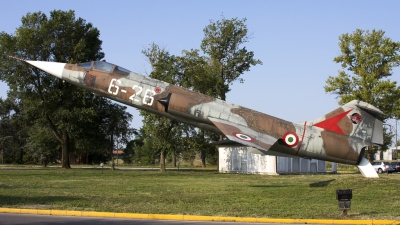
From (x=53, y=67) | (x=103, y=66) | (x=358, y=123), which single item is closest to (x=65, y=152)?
(x=53, y=67)

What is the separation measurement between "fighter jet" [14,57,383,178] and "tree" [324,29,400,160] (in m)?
23.2

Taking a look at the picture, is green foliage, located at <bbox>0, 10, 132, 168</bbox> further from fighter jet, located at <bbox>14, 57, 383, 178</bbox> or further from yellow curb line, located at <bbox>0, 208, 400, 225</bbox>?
yellow curb line, located at <bbox>0, 208, 400, 225</bbox>

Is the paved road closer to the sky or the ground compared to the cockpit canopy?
closer to the ground

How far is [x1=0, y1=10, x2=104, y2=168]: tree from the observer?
45.8 meters

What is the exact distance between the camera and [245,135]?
66.8 ft

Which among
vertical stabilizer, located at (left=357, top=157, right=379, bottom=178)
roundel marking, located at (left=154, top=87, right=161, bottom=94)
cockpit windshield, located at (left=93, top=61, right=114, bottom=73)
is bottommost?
vertical stabilizer, located at (left=357, top=157, right=379, bottom=178)

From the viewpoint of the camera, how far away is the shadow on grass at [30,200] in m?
16.5

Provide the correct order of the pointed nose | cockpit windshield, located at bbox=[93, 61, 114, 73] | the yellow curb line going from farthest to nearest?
the pointed nose, cockpit windshield, located at bbox=[93, 61, 114, 73], the yellow curb line

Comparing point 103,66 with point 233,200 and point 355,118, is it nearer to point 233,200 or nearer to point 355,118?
point 233,200

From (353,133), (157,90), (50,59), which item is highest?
(50,59)

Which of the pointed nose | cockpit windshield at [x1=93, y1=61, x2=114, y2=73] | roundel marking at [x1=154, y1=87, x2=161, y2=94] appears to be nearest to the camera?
roundel marking at [x1=154, y1=87, x2=161, y2=94]

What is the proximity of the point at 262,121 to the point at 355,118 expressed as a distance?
4011 millimetres

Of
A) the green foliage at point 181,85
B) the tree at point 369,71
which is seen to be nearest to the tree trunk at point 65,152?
the green foliage at point 181,85

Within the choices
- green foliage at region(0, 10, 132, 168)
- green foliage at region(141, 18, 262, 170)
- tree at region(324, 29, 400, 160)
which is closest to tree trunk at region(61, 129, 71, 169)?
green foliage at region(0, 10, 132, 168)
